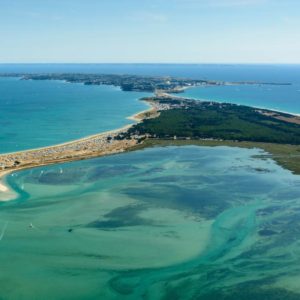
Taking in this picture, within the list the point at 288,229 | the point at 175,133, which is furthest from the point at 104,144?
the point at 288,229

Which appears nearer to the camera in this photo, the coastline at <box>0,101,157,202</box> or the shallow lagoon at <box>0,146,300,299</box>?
the shallow lagoon at <box>0,146,300,299</box>

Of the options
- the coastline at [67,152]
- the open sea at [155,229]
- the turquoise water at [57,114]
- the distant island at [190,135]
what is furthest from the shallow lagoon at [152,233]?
the turquoise water at [57,114]

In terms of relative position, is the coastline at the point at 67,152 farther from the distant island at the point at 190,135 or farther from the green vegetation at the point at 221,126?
the green vegetation at the point at 221,126

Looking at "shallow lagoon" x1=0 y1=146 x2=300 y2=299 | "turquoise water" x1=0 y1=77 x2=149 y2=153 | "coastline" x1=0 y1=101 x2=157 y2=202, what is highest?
"turquoise water" x1=0 y1=77 x2=149 y2=153

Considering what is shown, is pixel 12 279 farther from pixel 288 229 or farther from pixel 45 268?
pixel 288 229

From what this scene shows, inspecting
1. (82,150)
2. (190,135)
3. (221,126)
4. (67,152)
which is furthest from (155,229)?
(221,126)

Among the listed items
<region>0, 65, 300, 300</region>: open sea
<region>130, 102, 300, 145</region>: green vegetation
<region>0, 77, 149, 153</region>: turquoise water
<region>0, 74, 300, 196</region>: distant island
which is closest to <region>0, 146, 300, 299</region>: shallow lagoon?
<region>0, 65, 300, 300</region>: open sea

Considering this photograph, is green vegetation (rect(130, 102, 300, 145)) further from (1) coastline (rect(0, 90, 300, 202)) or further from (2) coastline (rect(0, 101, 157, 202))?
(2) coastline (rect(0, 101, 157, 202))

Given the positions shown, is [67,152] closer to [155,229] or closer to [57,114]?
[155,229]
